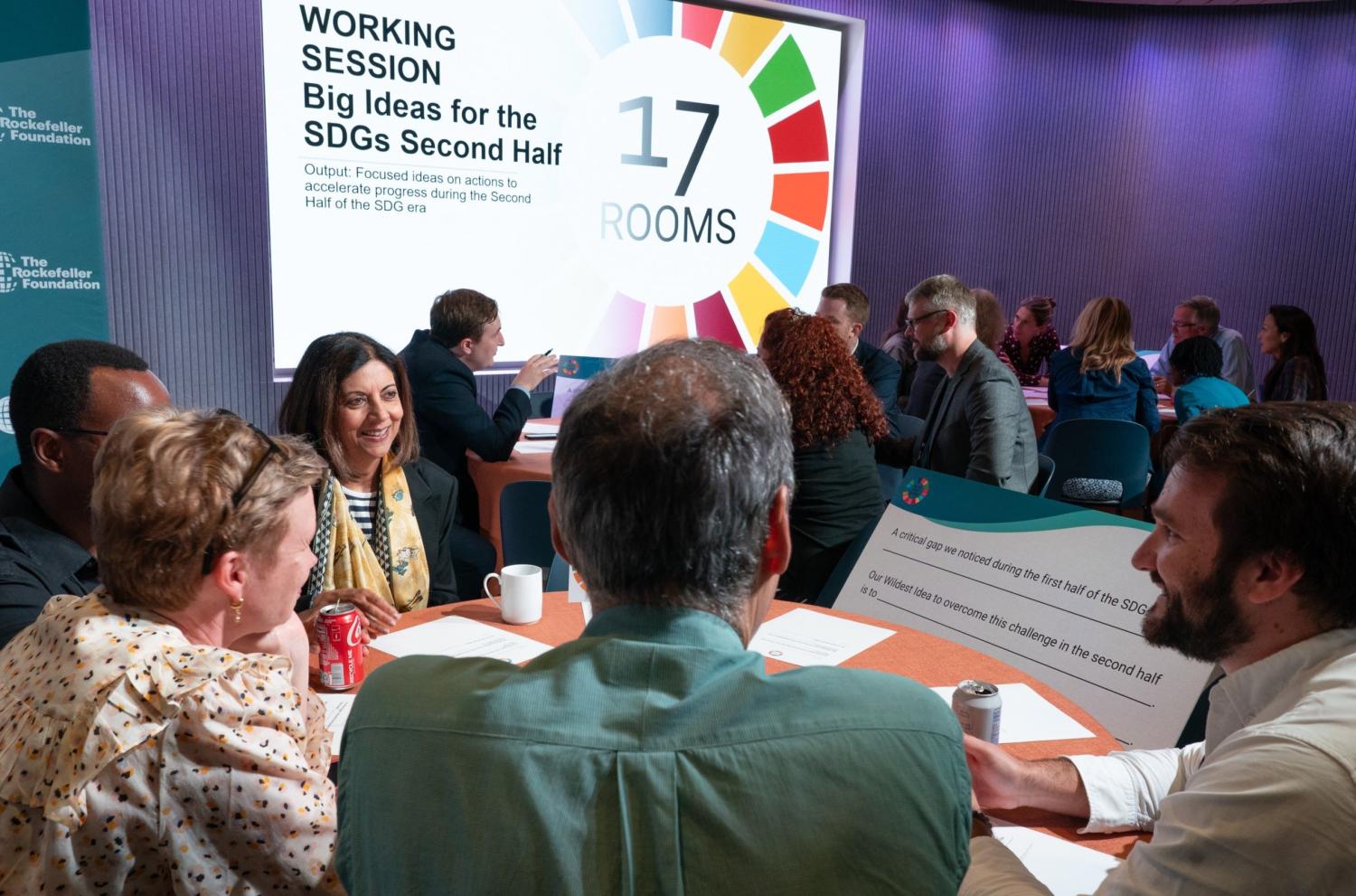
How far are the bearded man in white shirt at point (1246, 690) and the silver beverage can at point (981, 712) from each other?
0.29 ft

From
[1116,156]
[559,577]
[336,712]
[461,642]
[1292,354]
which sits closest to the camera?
[336,712]

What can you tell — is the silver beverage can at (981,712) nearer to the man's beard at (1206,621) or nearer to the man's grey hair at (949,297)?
the man's beard at (1206,621)

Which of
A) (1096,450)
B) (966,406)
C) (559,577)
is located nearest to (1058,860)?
(559,577)

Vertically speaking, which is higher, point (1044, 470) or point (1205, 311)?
point (1205, 311)

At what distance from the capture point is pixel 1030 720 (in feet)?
5.30

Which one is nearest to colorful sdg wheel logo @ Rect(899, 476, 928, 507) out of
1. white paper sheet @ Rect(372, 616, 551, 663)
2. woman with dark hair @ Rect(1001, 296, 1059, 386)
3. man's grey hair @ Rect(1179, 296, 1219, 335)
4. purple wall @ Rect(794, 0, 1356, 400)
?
white paper sheet @ Rect(372, 616, 551, 663)

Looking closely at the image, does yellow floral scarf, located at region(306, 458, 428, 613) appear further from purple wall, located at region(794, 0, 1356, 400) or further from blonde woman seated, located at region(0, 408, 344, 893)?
purple wall, located at region(794, 0, 1356, 400)

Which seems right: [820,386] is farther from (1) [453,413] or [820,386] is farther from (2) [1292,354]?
(2) [1292,354]

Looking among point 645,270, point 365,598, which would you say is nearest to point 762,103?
point 645,270

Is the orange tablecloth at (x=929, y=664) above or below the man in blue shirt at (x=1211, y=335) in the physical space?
below

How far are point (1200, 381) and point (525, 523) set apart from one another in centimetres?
378

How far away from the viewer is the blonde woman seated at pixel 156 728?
3.55 feet

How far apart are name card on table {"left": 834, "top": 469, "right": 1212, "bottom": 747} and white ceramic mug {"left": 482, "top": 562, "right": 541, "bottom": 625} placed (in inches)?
29.7

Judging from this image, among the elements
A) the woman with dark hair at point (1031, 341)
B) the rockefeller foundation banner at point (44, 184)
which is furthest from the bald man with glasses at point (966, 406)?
the rockefeller foundation banner at point (44, 184)
